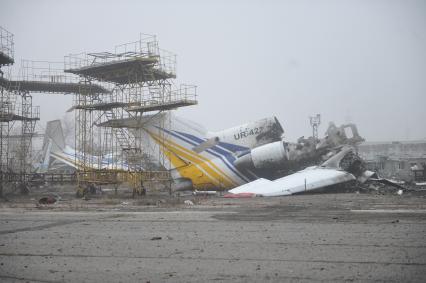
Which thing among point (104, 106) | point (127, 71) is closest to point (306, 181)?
point (127, 71)

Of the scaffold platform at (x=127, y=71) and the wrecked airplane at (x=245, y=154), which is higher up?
the scaffold platform at (x=127, y=71)

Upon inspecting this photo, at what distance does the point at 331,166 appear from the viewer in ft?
91.2

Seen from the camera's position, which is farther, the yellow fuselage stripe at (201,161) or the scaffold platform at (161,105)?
the yellow fuselage stripe at (201,161)

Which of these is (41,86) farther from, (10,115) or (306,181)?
(306,181)

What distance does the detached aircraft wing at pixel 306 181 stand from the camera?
24.9 metres

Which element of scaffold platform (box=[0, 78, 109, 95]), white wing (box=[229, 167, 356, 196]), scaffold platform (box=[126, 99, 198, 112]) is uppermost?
scaffold platform (box=[0, 78, 109, 95])

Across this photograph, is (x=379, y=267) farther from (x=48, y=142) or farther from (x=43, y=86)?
(x=48, y=142)

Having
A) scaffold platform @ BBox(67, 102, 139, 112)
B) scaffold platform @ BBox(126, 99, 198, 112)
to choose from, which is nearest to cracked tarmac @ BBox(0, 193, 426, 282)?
scaffold platform @ BBox(126, 99, 198, 112)

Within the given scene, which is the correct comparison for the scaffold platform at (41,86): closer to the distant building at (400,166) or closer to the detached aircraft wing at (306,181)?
the detached aircraft wing at (306,181)

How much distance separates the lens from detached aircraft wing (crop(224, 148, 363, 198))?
24859 mm

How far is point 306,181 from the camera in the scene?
25422mm

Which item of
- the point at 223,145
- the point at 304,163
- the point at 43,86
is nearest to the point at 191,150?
the point at 223,145

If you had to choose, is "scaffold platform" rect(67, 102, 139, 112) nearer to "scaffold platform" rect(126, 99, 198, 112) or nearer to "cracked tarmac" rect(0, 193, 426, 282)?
"scaffold platform" rect(126, 99, 198, 112)

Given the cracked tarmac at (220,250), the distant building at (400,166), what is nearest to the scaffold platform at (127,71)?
the cracked tarmac at (220,250)
